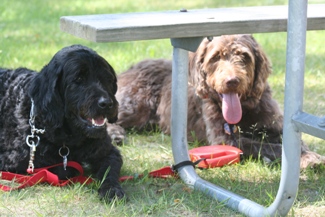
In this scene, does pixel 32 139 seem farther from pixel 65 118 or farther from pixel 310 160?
pixel 310 160

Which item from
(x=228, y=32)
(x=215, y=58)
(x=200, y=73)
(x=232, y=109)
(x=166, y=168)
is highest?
(x=228, y=32)

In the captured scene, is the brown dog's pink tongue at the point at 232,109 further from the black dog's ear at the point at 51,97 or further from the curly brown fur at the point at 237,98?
the black dog's ear at the point at 51,97

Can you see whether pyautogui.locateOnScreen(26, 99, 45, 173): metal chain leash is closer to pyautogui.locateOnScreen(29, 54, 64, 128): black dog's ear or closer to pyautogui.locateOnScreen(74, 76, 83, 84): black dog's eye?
pyautogui.locateOnScreen(29, 54, 64, 128): black dog's ear

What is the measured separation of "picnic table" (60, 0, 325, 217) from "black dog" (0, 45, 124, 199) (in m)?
0.35

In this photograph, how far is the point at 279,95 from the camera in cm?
728

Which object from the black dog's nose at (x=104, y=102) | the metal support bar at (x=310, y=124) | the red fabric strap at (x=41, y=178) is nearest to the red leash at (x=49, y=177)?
the red fabric strap at (x=41, y=178)

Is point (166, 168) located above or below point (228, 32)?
below

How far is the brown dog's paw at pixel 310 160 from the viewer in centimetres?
498

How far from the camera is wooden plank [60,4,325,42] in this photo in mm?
3850

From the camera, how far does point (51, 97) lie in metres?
4.52

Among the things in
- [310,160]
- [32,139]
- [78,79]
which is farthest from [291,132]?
[32,139]

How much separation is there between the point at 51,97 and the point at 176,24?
108 cm

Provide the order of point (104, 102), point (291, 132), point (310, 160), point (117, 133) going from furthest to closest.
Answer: point (117, 133), point (310, 160), point (104, 102), point (291, 132)

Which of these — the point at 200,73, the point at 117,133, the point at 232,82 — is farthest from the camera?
the point at 117,133
